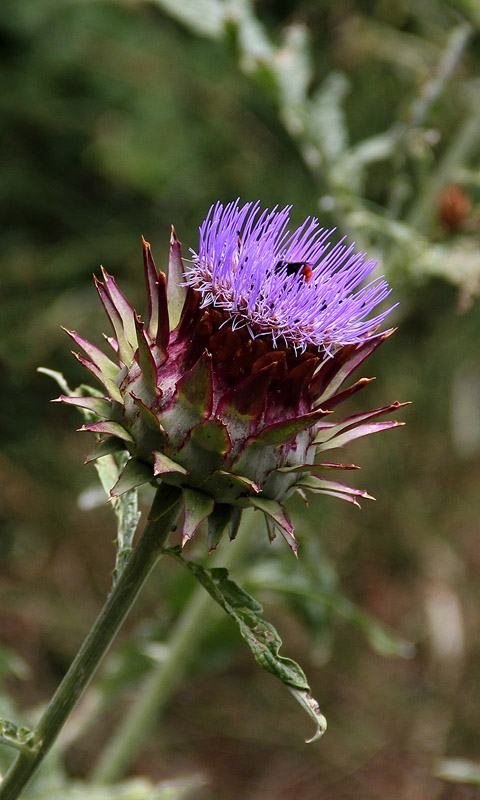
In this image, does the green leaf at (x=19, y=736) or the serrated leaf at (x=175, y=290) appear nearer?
the green leaf at (x=19, y=736)

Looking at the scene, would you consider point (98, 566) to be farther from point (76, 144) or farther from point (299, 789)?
point (76, 144)

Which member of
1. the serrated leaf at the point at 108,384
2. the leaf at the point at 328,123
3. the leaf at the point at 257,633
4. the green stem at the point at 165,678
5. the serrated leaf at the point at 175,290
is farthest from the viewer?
the leaf at the point at 328,123

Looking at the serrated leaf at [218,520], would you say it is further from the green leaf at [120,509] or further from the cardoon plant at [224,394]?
the green leaf at [120,509]

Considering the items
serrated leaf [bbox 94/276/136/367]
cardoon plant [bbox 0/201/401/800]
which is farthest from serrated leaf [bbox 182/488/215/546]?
serrated leaf [bbox 94/276/136/367]

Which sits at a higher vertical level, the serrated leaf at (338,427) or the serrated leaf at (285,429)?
the serrated leaf at (338,427)

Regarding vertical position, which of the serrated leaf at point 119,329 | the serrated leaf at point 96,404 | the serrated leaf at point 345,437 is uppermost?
the serrated leaf at point 119,329

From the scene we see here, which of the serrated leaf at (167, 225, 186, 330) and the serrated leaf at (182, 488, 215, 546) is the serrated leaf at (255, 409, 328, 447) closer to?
the serrated leaf at (182, 488, 215, 546)

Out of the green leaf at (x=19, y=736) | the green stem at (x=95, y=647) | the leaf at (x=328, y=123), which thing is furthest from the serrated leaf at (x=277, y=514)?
the leaf at (x=328, y=123)

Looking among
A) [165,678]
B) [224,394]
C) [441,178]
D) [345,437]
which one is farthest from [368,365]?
[224,394]
